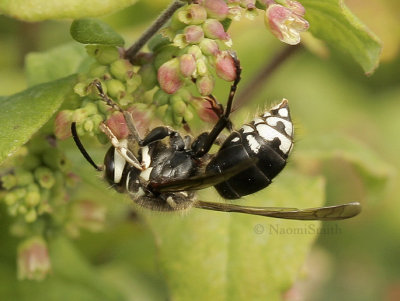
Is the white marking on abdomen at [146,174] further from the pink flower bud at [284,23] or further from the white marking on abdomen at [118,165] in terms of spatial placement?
the pink flower bud at [284,23]

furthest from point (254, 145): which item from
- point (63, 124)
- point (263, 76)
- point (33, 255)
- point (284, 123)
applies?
point (263, 76)

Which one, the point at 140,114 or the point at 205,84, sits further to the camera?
the point at 140,114

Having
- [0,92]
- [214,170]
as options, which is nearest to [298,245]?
[214,170]

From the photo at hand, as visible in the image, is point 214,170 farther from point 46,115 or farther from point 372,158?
point 372,158

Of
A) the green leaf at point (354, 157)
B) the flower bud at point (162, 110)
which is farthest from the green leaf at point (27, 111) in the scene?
the green leaf at point (354, 157)

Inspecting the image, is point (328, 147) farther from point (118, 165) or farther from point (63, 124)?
point (63, 124)

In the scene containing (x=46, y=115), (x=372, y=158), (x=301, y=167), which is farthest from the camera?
(x=301, y=167)

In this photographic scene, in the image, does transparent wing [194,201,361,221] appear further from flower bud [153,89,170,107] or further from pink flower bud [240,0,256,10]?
pink flower bud [240,0,256,10]
